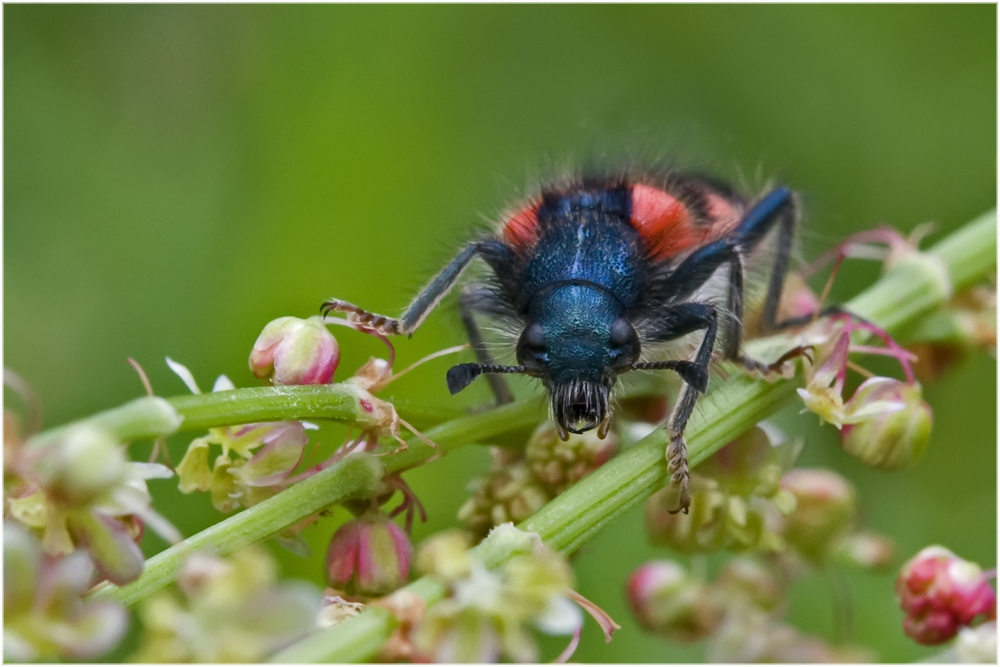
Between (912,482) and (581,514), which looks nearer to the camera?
(581,514)

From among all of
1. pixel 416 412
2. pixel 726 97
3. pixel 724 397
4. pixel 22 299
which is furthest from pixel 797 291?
pixel 22 299

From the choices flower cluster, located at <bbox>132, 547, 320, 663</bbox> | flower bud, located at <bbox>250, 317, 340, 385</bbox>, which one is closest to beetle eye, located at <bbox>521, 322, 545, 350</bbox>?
flower bud, located at <bbox>250, 317, 340, 385</bbox>

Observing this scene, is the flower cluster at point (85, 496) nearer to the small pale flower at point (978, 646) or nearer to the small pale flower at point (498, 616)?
the small pale flower at point (498, 616)

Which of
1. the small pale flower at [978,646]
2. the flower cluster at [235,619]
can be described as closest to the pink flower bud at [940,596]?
the small pale flower at [978,646]

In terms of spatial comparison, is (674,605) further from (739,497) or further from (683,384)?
(683,384)

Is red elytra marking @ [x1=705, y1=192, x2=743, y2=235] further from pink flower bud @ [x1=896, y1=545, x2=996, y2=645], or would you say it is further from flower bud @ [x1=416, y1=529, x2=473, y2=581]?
flower bud @ [x1=416, y1=529, x2=473, y2=581]

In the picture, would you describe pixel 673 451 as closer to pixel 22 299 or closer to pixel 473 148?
pixel 473 148

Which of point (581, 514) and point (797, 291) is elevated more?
point (797, 291)
